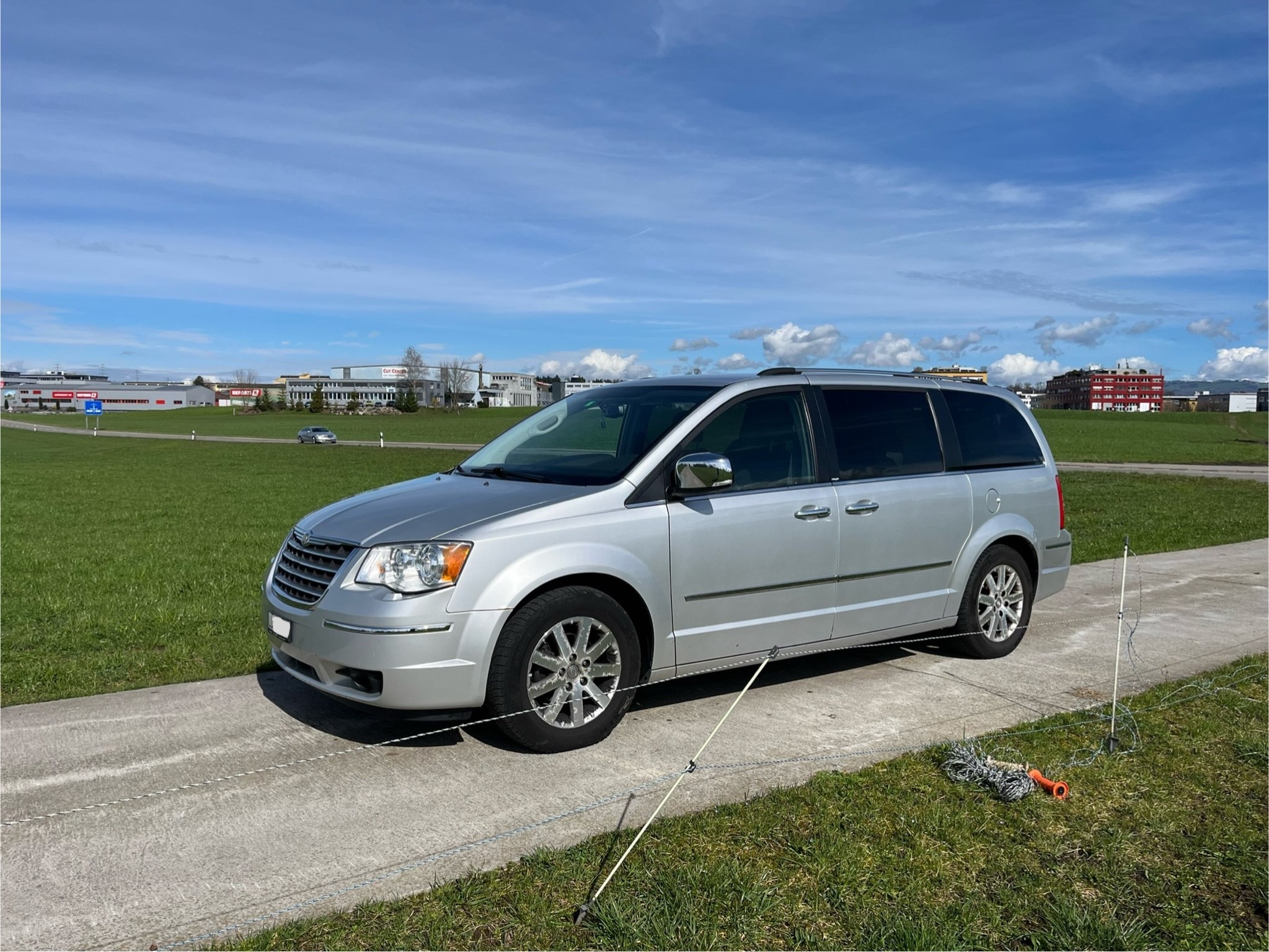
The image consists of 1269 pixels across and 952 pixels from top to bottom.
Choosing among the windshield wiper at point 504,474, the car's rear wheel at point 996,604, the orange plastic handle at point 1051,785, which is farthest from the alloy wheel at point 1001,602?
the windshield wiper at point 504,474

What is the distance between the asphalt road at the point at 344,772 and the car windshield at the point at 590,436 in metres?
1.39

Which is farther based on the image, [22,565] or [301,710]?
[22,565]

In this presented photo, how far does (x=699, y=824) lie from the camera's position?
395cm

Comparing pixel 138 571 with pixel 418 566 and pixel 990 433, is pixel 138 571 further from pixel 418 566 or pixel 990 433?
pixel 990 433

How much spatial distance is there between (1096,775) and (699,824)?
1.92m

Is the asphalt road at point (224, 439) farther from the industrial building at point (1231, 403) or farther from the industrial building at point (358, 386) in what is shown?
the industrial building at point (1231, 403)

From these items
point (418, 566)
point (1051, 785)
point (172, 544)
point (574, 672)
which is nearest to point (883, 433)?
point (1051, 785)

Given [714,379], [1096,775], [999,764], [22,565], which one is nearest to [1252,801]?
[1096,775]

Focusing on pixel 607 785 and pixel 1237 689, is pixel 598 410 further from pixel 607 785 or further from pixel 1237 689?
pixel 1237 689

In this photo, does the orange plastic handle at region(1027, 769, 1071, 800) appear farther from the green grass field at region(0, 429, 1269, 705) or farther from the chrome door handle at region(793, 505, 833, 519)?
the green grass field at region(0, 429, 1269, 705)

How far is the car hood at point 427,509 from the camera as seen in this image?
4.62 metres

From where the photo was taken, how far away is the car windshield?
17.4 ft

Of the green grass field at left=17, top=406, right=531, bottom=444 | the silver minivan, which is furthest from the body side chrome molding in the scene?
the green grass field at left=17, top=406, right=531, bottom=444

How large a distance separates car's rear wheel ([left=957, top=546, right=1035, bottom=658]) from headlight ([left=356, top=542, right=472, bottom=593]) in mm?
3569
